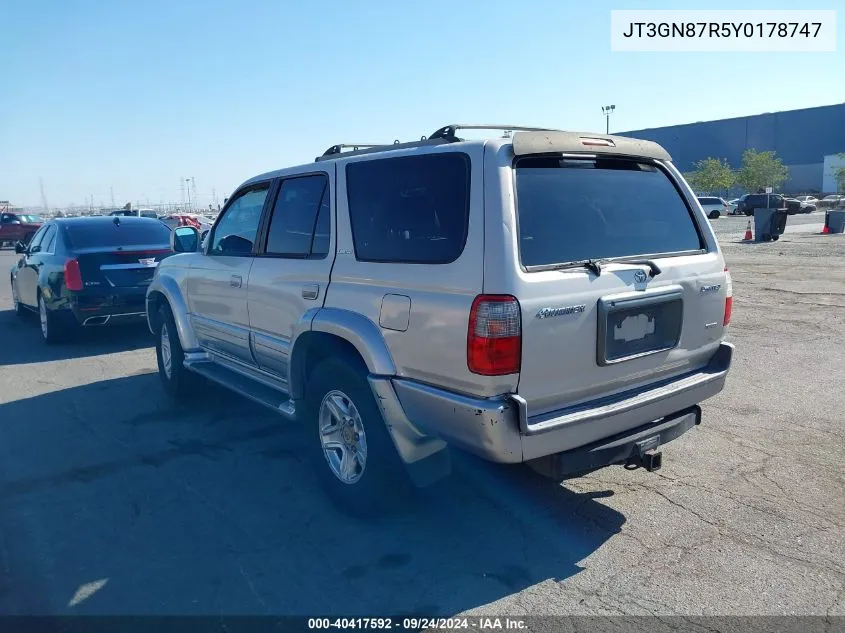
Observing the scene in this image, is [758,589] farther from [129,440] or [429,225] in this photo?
[129,440]

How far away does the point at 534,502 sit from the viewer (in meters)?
4.24

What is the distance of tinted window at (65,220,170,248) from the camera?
30.7ft

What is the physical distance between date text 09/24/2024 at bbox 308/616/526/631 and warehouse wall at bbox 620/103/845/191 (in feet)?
315

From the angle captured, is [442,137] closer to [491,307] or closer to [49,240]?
[491,307]

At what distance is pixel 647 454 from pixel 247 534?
225 cm

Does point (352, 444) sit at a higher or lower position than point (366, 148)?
lower

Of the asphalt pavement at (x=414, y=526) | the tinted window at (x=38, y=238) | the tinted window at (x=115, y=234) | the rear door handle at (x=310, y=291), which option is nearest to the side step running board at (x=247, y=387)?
the asphalt pavement at (x=414, y=526)

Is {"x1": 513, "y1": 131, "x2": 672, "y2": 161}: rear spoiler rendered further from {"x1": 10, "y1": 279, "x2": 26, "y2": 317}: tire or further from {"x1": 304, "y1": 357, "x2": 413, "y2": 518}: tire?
{"x1": 10, "y1": 279, "x2": 26, "y2": 317}: tire

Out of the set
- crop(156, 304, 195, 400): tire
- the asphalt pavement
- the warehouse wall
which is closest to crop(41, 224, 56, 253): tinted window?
crop(156, 304, 195, 400): tire

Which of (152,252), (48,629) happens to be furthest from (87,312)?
(48,629)

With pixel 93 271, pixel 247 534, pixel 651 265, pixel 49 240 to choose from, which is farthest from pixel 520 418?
pixel 49 240

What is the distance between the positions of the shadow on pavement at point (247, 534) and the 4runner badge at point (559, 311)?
130 cm

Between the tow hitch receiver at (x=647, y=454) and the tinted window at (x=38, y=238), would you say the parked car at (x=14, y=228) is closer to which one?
the tinted window at (x=38, y=238)

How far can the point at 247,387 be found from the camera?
5102mm
